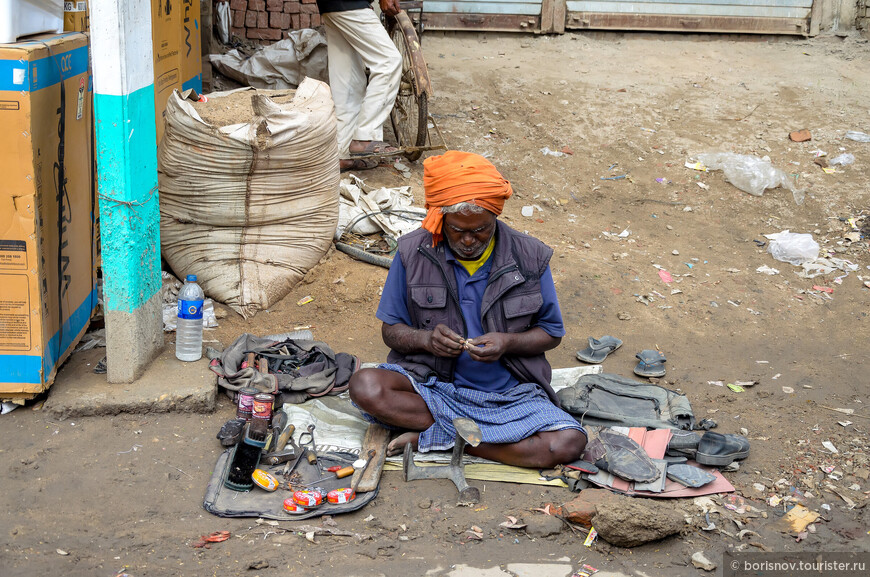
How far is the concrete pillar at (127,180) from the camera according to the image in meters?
3.20

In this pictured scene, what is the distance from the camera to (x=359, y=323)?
4.65m

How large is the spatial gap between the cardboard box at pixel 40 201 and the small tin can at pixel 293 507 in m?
1.27

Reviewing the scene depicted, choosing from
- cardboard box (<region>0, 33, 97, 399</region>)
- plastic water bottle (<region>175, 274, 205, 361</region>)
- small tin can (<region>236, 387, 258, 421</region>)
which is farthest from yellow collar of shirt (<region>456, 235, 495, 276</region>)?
cardboard box (<region>0, 33, 97, 399</region>)

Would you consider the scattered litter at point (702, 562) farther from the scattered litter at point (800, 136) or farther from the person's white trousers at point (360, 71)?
the scattered litter at point (800, 136)

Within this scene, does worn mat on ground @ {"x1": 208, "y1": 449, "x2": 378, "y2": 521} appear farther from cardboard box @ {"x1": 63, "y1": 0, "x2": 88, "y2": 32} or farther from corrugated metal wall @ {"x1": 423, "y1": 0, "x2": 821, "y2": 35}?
corrugated metal wall @ {"x1": 423, "y1": 0, "x2": 821, "y2": 35}

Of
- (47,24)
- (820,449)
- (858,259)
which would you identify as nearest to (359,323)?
(47,24)

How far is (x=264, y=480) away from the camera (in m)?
3.07

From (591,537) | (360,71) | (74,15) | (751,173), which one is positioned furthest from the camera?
(751,173)

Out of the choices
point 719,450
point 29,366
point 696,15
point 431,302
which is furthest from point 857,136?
point 29,366

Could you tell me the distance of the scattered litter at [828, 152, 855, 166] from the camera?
6695 mm

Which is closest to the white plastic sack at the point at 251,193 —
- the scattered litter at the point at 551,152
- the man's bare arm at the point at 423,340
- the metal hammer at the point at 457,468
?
the man's bare arm at the point at 423,340

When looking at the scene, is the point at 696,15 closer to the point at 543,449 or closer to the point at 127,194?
the point at 543,449

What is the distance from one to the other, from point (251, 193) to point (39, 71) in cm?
147

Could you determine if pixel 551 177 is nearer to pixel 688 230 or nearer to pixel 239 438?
pixel 688 230
